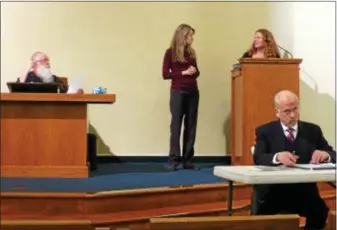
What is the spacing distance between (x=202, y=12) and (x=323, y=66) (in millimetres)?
1465

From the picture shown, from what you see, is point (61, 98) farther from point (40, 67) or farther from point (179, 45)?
point (179, 45)

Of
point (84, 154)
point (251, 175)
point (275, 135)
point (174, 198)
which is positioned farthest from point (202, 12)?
point (251, 175)

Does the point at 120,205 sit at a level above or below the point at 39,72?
below

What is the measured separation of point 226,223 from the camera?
1.50 metres

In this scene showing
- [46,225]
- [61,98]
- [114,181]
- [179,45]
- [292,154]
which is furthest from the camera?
[179,45]

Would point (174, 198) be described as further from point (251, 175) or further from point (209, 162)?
point (209, 162)

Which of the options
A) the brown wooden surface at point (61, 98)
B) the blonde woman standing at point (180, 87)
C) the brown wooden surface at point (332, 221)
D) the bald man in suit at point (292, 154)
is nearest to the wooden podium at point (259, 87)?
the blonde woman standing at point (180, 87)

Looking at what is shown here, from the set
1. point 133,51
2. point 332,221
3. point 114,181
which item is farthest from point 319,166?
point 133,51

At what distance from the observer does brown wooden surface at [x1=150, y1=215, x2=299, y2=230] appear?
147cm

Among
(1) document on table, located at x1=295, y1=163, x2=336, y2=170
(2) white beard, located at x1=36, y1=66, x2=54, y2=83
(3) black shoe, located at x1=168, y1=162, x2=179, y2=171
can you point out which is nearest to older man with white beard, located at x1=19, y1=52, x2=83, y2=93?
(2) white beard, located at x1=36, y1=66, x2=54, y2=83

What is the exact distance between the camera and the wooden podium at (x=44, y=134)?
4.29 metres

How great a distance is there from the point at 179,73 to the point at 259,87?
0.74m

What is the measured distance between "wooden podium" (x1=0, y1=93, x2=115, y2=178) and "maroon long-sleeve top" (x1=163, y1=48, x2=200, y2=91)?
2.51ft

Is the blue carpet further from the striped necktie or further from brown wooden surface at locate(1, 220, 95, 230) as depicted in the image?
brown wooden surface at locate(1, 220, 95, 230)
